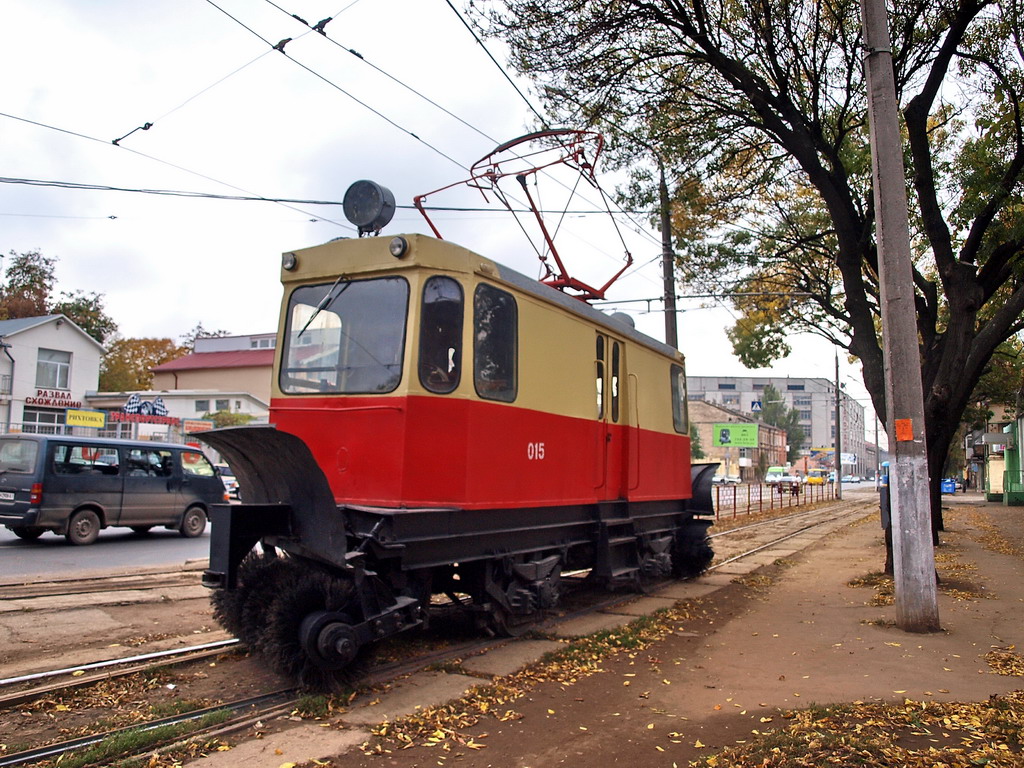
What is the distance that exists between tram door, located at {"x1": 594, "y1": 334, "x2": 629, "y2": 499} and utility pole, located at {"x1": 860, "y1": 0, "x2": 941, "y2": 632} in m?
2.87

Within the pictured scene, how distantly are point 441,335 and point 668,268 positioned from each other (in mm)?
12770

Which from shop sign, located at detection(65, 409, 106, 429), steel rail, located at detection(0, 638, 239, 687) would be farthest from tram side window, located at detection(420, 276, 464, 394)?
shop sign, located at detection(65, 409, 106, 429)

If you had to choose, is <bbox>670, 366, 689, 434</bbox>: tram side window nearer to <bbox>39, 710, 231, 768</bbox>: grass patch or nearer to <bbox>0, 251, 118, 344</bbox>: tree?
<bbox>39, 710, 231, 768</bbox>: grass patch

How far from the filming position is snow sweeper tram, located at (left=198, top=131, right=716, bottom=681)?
5871mm

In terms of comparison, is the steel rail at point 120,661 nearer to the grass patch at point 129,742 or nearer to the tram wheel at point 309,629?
the tram wheel at point 309,629

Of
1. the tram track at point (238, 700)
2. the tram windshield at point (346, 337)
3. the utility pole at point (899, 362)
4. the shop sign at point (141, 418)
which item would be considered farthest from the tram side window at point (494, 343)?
the shop sign at point (141, 418)

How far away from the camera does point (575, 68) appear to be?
514 inches

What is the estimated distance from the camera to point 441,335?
22.0 ft

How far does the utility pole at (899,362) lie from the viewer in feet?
27.6

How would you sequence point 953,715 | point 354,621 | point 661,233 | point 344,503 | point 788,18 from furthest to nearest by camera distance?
1. point 661,233
2. point 788,18
3. point 344,503
4. point 354,621
5. point 953,715

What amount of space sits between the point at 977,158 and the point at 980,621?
25.3 ft

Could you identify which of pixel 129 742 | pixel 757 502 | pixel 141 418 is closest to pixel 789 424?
pixel 757 502

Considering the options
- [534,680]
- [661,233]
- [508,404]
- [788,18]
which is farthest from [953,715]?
[661,233]

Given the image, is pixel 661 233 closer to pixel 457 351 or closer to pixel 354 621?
pixel 457 351
